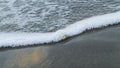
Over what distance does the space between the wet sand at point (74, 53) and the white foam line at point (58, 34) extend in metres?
0.13

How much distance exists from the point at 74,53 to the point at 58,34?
0.64m

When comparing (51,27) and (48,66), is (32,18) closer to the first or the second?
(51,27)

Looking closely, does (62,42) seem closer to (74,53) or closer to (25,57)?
(74,53)

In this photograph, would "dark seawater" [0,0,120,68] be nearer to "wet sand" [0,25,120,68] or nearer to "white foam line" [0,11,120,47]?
"wet sand" [0,25,120,68]

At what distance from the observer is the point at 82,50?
142 inches

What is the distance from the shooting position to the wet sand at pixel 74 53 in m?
3.33

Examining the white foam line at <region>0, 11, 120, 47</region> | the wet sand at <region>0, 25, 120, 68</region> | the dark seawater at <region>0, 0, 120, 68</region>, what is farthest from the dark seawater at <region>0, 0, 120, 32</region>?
the wet sand at <region>0, 25, 120, 68</region>

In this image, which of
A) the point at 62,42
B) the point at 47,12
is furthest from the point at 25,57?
the point at 47,12

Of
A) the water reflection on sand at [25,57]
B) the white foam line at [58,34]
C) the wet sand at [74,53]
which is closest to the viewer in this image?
the wet sand at [74,53]

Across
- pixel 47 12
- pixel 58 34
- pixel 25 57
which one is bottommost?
pixel 25 57

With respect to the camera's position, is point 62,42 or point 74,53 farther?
point 62,42

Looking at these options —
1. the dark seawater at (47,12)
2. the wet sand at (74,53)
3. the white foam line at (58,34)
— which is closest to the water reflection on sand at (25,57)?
the wet sand at (74,53)

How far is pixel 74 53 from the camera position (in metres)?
3.57

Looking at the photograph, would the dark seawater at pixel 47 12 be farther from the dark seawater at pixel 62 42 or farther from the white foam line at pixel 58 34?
the white foam line at pixel 58 34
